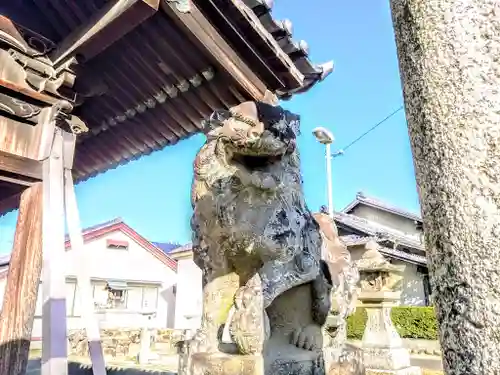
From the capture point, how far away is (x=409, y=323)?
11828 millimetres

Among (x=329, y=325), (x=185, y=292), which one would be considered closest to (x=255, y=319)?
(x=329, y=325)

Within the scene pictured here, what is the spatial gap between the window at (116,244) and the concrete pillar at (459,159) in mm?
18665

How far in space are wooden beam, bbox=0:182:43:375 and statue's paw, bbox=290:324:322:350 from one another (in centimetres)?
154

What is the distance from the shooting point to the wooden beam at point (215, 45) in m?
2.20

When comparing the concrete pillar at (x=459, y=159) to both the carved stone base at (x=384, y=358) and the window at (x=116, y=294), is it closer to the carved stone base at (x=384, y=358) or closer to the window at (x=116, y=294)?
the carved stone base at (x=384, y=358)

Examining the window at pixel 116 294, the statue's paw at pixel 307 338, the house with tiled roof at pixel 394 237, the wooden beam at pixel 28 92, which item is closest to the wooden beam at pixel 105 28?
the wooden beam at pixel 28 92

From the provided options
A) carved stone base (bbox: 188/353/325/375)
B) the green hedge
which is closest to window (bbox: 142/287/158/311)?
the green hedge

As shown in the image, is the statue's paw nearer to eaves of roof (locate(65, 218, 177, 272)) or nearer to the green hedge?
the green hedge

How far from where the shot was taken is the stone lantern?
18.7 feet

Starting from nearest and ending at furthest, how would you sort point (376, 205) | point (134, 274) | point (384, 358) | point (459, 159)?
point (459, 159)
point (384, 358)
point (134, 274)
point (376, 205)

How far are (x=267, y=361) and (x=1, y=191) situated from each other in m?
2.89

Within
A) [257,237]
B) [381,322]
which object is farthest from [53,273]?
[381,322]

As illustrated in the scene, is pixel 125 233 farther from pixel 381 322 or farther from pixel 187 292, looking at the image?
pixel 381 322

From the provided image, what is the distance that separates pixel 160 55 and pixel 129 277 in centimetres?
1702
